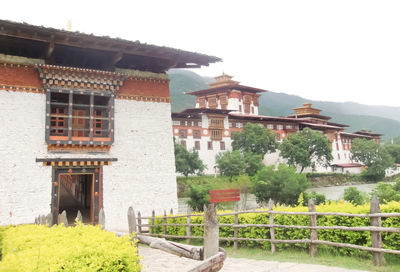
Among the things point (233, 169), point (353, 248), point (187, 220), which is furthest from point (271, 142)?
point (353, 248)

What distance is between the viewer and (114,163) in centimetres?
1277

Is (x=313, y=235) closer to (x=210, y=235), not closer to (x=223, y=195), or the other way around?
(x=210, y=235)

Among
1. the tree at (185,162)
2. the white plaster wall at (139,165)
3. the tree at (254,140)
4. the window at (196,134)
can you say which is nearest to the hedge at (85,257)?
the white plaster wall at (139,165)

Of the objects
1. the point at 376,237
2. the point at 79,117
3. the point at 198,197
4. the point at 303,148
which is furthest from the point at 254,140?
the point at 376,237

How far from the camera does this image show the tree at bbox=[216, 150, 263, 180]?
36.5m

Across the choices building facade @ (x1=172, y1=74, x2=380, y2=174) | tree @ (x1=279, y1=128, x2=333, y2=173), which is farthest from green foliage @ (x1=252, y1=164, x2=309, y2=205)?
tree @ (x1=279, y1=128, x2=333, y2=173)

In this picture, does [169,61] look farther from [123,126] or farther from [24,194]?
[24,194]

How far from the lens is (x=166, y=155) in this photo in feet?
45.4

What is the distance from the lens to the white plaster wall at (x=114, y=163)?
36.6 ft

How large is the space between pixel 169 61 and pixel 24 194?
24.0 feet

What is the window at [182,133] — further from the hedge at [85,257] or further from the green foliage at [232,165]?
the hedge at [85,257]

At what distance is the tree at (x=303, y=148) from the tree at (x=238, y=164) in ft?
23.6

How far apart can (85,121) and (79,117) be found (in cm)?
139

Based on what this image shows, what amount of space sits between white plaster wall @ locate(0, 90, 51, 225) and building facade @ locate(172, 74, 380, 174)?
90.2 feet
